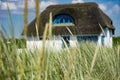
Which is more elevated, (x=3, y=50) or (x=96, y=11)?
(x=3, y=50)

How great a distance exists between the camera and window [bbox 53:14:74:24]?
3125 cm

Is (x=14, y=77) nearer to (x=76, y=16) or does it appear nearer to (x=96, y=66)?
(x=96, y=66)

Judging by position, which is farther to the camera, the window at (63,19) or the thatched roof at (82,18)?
the window at (63,19)

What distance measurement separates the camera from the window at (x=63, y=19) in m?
31.2

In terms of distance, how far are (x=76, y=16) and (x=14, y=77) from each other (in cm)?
3038

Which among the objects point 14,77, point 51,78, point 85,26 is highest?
point 14,77

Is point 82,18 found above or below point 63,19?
above

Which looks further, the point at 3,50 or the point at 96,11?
the point at 96,11

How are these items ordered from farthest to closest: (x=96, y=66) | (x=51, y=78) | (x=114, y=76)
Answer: (x=96, y=66) < (x=114, y=76) < (x=51, y=78)

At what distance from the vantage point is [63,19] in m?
31.6

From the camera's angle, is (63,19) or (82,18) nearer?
(82,18)

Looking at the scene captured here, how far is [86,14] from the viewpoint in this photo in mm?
31359

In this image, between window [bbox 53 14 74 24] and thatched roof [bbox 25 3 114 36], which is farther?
window [bbox 53 14 74 24]

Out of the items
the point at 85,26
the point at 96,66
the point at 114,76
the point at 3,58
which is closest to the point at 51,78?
the point at 3,58
